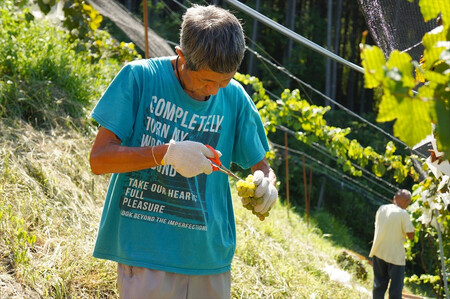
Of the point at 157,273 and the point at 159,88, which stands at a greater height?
the point at 159,88

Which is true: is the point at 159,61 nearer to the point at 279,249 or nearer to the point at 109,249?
the point at 109,249

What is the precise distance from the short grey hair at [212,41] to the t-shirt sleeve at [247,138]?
32 cm

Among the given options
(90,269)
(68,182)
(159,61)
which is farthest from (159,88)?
(68,182)

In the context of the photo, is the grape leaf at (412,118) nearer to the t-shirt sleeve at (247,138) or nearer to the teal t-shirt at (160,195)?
the teal t-shirt at (160,195)

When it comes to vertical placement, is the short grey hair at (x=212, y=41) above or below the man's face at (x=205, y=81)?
above

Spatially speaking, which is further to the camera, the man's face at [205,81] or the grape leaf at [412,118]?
the man's face at [205,81]

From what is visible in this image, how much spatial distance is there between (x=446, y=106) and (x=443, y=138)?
7 centimetres

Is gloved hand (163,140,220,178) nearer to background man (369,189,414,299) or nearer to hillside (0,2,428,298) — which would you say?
hillside (0,2,428,298)

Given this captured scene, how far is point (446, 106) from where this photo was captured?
3.43 feet

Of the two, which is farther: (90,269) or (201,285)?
(90,269)

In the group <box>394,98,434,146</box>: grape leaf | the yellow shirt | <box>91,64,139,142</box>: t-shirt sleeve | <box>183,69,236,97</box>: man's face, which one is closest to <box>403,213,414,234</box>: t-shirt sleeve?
the yellow shirt

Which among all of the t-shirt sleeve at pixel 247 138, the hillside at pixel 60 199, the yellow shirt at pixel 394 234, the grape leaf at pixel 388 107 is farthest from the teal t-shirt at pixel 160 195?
the yellow shirt at pixel 394 234

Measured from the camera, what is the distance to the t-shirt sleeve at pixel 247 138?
2221 mm

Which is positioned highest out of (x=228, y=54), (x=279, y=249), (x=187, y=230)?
(x=228, y=54)
